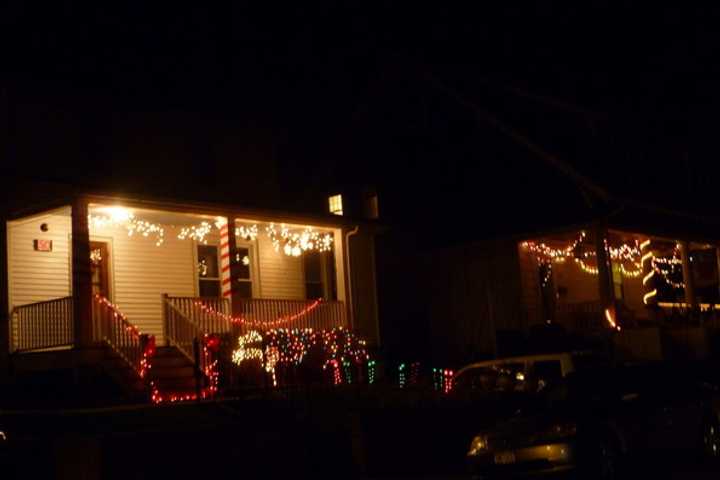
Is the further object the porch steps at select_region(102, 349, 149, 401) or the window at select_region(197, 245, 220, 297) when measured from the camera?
the window at select_region(197, 245, 220, 297)

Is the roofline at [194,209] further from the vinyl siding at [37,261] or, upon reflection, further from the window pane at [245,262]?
the window pane at [245,262]

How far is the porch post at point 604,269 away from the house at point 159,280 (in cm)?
539

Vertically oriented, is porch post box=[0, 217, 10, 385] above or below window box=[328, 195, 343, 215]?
below

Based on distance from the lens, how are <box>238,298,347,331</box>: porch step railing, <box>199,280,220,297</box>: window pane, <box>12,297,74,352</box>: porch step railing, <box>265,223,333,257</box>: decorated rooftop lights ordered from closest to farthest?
<box>12,297,74,352</box>: porch step railing < <box>238,298,347,331</box>: porch step railing < <box>199,280,220,297</box>: window pane < <box>265,223,333,257</box>: decorated rooftop lights

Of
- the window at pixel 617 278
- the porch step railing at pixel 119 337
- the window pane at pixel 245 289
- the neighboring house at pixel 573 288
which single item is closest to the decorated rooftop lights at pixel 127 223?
the porch step railing at pixel 119 337

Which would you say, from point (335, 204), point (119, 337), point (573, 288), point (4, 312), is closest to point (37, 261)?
point (4, 312)

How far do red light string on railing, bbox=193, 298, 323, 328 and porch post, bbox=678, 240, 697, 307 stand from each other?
1160 centimetres

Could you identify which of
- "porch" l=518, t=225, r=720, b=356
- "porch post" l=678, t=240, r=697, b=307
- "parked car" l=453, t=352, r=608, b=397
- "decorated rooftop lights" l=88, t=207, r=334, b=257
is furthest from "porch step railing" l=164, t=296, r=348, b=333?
"porch post" l=678, t=240, r=697, b=307

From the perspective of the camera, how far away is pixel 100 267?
1975 centimetres

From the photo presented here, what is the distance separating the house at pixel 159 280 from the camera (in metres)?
16.8

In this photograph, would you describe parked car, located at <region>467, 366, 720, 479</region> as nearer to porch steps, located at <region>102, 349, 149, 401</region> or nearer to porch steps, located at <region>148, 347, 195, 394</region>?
porch steps, located at <region>102, 349, 149, 401</region>

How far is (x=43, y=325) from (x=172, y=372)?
243 cm

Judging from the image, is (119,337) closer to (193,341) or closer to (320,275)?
(193,341)

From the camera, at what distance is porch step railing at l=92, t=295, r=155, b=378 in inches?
665
